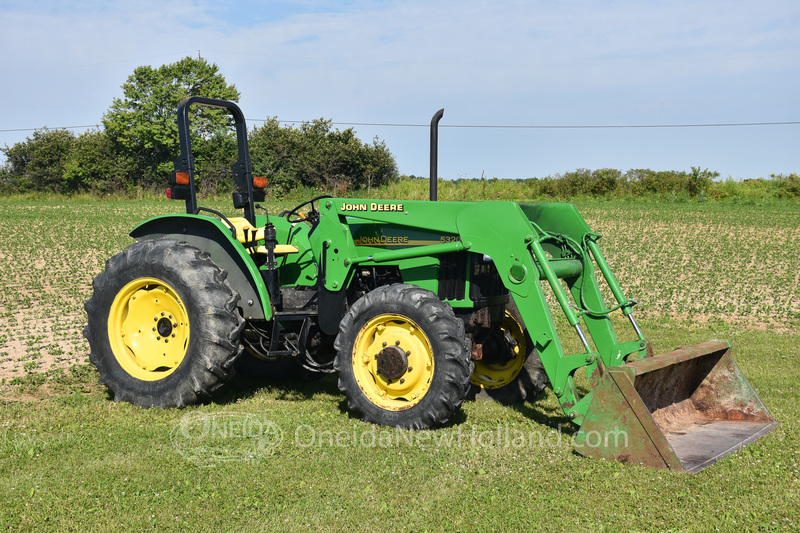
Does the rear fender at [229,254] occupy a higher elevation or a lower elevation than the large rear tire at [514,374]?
higher

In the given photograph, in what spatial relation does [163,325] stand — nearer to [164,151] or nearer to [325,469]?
[325,469]

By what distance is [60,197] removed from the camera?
148 ft

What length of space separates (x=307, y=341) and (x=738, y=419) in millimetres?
3734

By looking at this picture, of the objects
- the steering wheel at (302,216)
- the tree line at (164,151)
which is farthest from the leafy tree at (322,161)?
the steering wheel at (302,216)

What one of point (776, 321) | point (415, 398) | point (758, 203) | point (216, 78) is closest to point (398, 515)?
point (415, 398)

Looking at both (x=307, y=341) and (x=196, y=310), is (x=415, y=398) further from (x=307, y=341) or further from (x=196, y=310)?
(x=196, y=310)

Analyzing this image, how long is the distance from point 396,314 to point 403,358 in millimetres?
347

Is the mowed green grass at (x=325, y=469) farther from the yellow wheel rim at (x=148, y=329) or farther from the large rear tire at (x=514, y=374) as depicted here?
the yellow wheel rim at (x=148, y=329)

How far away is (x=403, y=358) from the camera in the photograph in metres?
5.63

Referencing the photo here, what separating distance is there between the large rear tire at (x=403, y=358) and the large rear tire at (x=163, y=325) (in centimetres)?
105

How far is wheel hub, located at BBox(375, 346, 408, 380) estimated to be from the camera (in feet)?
18.5

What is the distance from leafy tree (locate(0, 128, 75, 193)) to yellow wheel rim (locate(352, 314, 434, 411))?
176 feet

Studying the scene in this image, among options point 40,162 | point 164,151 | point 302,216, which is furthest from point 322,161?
point 302,216

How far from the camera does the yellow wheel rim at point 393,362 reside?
5.64m
